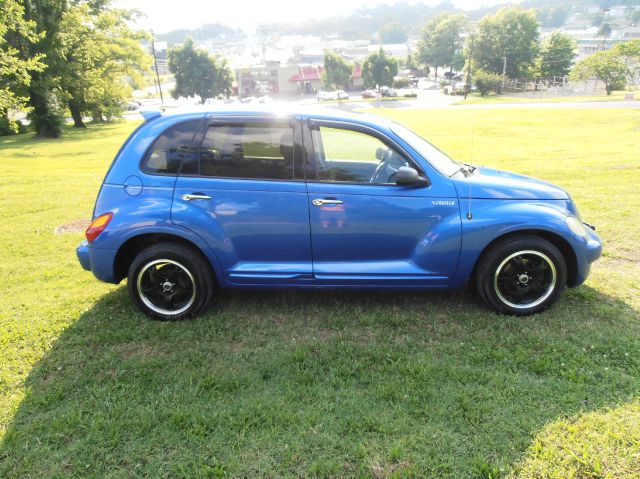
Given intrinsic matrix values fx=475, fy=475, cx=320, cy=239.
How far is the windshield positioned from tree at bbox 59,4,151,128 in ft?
99.0

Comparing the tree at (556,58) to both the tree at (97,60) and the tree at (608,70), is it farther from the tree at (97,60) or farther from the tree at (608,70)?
the tree at (97,60)

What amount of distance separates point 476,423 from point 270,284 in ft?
6.56

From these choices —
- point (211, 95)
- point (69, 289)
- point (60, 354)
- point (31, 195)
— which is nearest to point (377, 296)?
point (60, 354)

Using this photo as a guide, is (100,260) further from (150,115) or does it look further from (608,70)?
(608,70)

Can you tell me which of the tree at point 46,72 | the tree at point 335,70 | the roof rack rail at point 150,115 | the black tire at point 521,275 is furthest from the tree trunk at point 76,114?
the tree at point 335,70

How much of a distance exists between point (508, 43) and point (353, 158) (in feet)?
313

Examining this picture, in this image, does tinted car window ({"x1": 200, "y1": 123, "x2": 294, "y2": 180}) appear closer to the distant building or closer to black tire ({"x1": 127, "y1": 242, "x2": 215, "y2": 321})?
black tire ({"x1": 127, "y1": 242, "x2": 215, "y2": 321})

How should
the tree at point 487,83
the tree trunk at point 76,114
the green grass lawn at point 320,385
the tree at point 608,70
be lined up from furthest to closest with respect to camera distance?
the tree at point 487,83, the tree at point 608,70, the tree trunk at point 76,114, the green grass lawn at point 320,385

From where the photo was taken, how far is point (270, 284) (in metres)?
4.11

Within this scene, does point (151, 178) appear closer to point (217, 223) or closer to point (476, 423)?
point (217, 223)

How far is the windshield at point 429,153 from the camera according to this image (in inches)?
161

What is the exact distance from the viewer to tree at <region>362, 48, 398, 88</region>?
8450cm

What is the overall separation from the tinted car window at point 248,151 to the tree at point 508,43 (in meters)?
91.8

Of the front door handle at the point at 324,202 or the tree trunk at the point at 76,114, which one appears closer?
the front door handle at the point at 324,202
